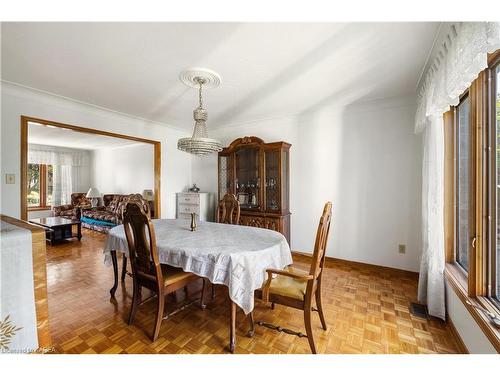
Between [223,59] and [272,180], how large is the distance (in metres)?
1.93

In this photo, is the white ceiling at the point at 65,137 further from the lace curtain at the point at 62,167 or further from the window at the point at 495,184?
the window at the point at 495,184

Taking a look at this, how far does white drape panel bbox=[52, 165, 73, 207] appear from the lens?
21.6 ft

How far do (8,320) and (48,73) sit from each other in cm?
239

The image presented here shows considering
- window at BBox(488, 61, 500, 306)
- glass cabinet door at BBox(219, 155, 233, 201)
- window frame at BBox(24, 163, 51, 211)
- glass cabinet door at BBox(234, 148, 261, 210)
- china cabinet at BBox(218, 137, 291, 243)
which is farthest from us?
window frame at BBox(24, 163, 51, 211)

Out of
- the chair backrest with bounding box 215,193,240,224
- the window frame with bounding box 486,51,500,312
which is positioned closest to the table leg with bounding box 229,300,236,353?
the chair backrest with bounding box 215,193,240,224

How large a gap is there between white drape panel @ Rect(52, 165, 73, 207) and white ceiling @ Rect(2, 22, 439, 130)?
531 centimetres

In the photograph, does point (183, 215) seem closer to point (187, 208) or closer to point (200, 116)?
point (187, 208)

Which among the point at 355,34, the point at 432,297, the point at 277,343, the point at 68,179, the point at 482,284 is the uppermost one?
the point at 355,34

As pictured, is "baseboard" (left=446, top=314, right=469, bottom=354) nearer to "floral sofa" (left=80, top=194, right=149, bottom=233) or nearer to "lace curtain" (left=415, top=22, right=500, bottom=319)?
"lace curtain" (left=415, top=22, right=500, bottom=319)

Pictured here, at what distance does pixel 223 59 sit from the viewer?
6.23 feet

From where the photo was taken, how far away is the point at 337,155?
10.6ft

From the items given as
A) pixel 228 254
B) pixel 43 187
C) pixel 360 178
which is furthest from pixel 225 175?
pixel 43 187
